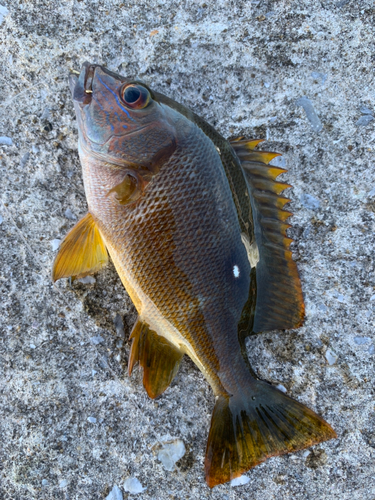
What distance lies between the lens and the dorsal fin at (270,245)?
1556 millimetres

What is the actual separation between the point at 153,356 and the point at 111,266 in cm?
50

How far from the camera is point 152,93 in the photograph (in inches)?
58.1

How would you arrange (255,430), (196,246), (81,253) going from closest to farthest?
1. (196,246)
2. (255,430)
3. (81,253)

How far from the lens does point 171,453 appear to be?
5.59 ft

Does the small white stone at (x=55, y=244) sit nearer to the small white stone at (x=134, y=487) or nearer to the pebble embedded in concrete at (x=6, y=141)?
the pebble embedded in concrete at (x=6, y=141)

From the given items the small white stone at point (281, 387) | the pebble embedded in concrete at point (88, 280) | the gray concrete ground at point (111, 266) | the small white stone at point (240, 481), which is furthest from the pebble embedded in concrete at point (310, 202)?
the small white stone at point (240, 481)

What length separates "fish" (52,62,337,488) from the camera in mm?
1412

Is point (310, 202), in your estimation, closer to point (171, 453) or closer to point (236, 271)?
point (236, 271)

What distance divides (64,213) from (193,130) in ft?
2.59

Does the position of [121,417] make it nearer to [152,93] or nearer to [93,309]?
[93,309]

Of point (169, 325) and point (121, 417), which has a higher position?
point (169, 325)

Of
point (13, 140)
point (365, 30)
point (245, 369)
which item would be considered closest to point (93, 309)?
point (245, 369)

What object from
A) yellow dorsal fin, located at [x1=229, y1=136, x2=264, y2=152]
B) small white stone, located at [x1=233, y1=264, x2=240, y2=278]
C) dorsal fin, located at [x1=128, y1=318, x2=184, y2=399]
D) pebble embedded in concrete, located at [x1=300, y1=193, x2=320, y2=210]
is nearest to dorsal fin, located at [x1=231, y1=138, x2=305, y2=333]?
yellow dorsal fin, located at [x1=229, y1=136, x2=264, y2=152]

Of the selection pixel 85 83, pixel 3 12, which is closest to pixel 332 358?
pixel 85 83
